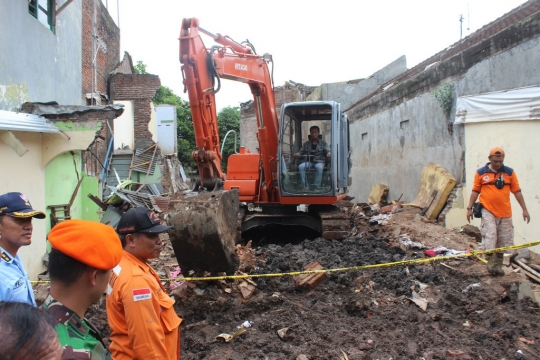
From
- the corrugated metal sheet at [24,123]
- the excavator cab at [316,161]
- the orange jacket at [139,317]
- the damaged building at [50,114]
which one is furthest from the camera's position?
the excavator cab at [316,161]

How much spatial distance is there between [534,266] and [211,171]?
16.0 feet

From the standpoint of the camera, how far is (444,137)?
1000 cm

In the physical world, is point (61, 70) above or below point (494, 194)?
above

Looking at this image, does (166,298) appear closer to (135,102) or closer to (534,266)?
(534,266)

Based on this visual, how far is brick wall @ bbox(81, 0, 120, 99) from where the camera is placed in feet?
40.9

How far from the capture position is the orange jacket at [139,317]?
2078 mm

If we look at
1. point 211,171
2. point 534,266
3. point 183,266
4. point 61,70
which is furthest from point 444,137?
point 61,70

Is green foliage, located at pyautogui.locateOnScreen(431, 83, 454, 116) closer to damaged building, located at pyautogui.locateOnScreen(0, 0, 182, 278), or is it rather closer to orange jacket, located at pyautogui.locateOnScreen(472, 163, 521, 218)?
orange jacket, located at pyautogui.locateOnScreen(472, 163, 521, 218)

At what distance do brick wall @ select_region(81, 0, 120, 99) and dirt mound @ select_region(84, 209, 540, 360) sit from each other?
8.79m

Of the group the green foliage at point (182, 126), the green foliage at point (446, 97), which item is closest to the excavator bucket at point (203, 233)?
the green foliage at point (446, 97)

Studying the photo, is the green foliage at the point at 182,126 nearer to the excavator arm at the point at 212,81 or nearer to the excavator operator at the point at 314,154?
the excavator arm at the point at 212,81

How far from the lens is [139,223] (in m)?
2.43

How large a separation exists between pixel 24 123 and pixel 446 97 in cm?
819

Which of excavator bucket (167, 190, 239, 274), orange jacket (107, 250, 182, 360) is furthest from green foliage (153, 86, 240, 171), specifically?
orange jacket (107, 250, 182, 360)
